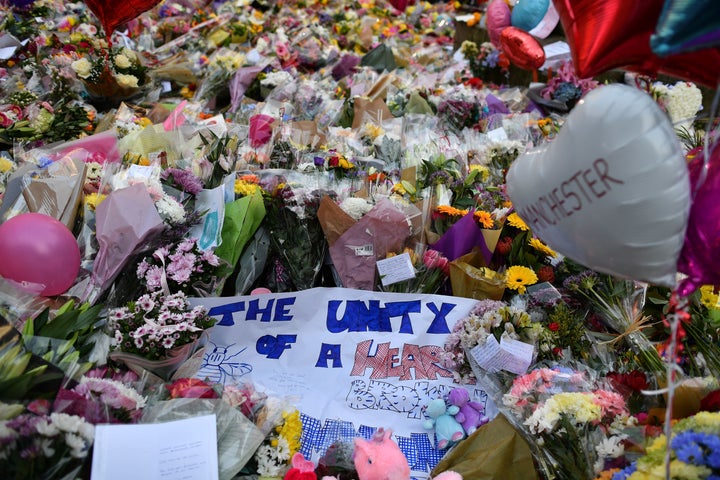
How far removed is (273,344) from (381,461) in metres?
0.80

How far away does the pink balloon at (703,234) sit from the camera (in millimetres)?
1221

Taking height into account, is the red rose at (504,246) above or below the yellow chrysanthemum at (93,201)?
below

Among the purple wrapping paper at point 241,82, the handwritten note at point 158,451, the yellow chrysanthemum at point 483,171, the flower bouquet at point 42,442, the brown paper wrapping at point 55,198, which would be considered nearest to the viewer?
the flower bouquet at point 42,442

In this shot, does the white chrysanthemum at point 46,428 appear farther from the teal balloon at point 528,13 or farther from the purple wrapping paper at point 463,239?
the teal balloon at point 528,13

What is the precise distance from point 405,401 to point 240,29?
517 centimetres

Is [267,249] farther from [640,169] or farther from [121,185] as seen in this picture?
[640,169]

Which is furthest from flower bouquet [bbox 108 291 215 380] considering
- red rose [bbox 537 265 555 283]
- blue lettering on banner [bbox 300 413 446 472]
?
red rose [bbox 537 265 555 283]

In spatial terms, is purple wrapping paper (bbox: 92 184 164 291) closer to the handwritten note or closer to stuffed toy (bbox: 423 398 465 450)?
the handwritten note

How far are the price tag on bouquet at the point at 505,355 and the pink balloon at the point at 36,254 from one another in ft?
5.28

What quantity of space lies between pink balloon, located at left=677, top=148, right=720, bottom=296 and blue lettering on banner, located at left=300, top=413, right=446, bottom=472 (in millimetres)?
1032

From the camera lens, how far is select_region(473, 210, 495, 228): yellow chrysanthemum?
2.49 meters

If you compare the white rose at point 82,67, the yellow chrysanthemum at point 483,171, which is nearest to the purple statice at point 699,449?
the yellow chrysanthemum at point 483,171

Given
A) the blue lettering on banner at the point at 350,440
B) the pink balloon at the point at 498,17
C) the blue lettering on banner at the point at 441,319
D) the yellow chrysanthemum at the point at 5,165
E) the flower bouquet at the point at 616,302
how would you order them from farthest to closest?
the pink balloon at the point at 498,17 < the yellow chrysanthemum at the point at 5,165 < the blue lettering on banner at the point at 441,319 < the flower bouquet at the point at 616,302 < the blue lettering on banner at the point at 350,440

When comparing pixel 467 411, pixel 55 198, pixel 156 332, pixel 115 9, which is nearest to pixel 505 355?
pixel 467 411
